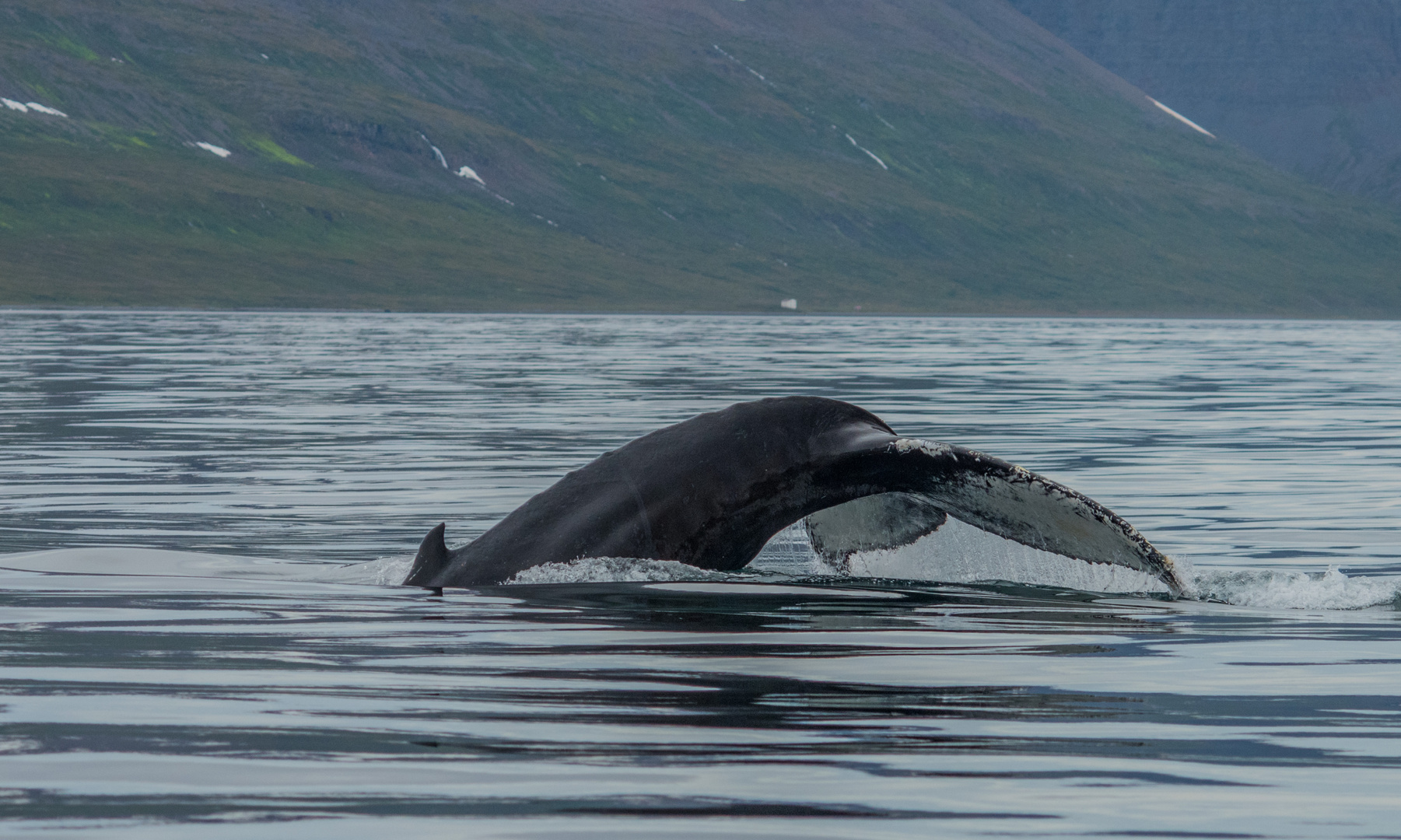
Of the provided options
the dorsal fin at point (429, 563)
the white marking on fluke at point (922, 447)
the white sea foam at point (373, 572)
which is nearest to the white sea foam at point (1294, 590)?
the white marking on fluke at point (922, 447)

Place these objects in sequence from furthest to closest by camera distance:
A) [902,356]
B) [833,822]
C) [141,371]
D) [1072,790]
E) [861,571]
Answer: [902,356] → [141,371] → [861,571] → [1072,790] → [833,822]

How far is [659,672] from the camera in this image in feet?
27.4

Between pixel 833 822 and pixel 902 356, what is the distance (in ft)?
198

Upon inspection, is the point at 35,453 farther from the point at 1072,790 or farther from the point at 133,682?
the point at 1072,790

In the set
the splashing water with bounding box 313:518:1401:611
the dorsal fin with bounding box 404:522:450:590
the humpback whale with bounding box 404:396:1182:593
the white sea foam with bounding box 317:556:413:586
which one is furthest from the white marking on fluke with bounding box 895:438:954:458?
the white sea foam with bounding box 317:556:413:586

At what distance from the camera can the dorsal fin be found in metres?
11.3

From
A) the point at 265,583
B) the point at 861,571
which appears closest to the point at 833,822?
the point at 861,571

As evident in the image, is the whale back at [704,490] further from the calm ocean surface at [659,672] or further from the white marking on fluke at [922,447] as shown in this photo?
the calm ocean surface at [659,672]

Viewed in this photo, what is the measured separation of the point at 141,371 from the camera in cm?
4650

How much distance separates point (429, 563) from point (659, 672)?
3.38m

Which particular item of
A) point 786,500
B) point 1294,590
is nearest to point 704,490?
point 786,500

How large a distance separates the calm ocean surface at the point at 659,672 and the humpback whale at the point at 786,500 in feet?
0.92

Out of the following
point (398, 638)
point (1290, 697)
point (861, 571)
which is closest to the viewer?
point (1290, 697)

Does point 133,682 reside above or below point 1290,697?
below
